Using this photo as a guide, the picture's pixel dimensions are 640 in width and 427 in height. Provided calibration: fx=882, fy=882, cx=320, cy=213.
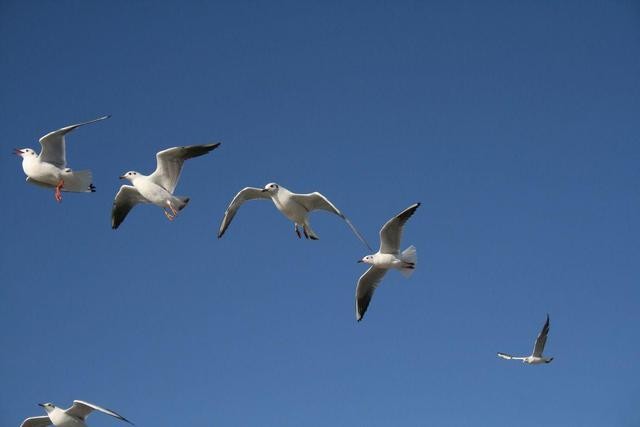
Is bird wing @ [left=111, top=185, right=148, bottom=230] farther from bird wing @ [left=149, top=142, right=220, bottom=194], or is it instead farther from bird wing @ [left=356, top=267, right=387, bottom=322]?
bird wing @ [left=356, top=267, right=387, bottom=322]

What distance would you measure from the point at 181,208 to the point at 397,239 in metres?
3.78

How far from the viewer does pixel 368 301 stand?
55.1ft

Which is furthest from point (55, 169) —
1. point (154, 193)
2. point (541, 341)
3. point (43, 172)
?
point (541, 341)

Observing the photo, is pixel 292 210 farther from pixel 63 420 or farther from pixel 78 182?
pixel 63 420

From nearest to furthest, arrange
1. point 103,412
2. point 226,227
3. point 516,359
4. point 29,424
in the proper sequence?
point 103,412, point 29,424, point 226,227, point 516,359

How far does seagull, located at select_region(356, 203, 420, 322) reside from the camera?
15.1 meters

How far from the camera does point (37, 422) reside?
52.2 ft

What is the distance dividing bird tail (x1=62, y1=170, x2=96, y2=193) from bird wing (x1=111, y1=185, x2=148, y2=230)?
169 cm

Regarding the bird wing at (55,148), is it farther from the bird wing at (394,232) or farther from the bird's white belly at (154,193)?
the bird wing at (394,232)

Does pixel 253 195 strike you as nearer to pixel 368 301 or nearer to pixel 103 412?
pixel 368 301

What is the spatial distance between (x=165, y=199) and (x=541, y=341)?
12.0m

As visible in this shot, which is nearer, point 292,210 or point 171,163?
point 171,163

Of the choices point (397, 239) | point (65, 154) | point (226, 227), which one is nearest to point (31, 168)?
point (65, 154)

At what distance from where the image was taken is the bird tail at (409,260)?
1561cm
